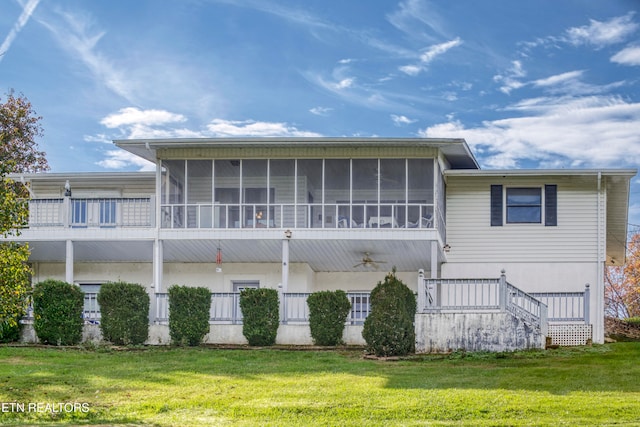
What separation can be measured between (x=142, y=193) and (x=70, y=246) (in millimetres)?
3964

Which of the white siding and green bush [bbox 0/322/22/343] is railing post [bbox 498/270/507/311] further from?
green bush [bbox 0/322/22/343]

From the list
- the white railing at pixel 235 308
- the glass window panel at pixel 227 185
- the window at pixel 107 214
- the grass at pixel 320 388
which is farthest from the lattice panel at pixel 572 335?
the window at pixel 107 214

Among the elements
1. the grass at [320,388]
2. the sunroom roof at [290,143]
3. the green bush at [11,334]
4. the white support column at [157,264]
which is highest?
the sunroom roof at [290,143]

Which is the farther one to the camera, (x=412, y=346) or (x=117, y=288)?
(x=117, y=288)

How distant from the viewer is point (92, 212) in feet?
92.1

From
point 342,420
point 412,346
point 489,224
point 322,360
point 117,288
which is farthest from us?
point 489,224

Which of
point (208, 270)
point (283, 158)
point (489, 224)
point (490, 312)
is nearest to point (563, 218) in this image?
point (489, 224)

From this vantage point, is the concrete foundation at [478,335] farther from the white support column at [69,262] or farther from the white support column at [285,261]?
the white support column at [69,262]

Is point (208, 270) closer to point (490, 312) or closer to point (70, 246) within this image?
point (70, 246)

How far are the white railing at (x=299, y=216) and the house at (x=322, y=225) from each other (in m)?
0.05

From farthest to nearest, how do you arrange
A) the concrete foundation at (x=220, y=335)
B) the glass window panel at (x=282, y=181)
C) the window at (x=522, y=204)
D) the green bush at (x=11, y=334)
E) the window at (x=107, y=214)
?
the window at (x=522, y=204), the glass window panel at (x=282, y=181), the window at (x=107, y=214), the concrete foundation at (x=220, y=335), the green bush at (x=11, y=334)

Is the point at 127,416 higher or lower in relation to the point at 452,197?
lower

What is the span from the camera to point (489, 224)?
96.2ft

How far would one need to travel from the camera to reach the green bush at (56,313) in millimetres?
24625
